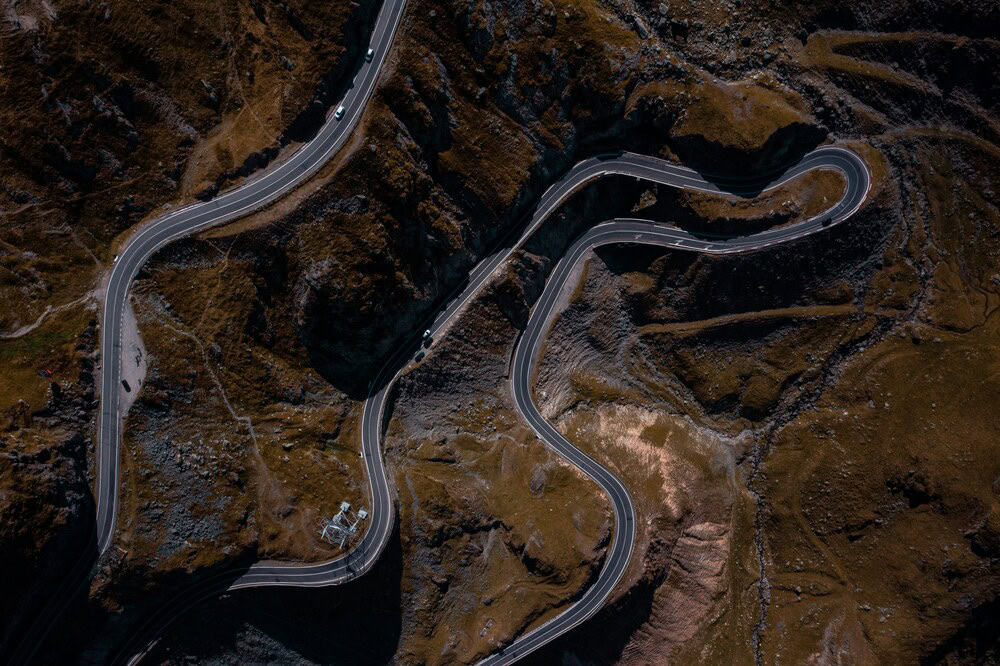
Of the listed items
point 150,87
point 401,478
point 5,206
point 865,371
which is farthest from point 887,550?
point 5,206

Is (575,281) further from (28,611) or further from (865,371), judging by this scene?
(28,611)

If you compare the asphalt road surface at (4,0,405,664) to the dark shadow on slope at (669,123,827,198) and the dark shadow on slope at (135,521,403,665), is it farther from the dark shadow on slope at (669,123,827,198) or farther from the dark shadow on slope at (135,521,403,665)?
the dark shadow on slope at (669,123,827,198)

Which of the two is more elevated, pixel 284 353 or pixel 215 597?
pixel 284 353

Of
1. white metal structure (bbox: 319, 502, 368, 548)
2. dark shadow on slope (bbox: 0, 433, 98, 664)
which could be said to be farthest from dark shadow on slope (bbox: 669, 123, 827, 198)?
dark shadow on slope (bbox: 0, 433, 98, 664)

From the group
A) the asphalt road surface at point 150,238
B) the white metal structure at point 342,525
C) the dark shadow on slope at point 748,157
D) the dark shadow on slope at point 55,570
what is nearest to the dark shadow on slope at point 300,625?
the white metal structure at point 342,525

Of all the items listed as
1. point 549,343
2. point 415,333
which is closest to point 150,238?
point 415,333

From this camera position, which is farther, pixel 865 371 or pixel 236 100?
pixel 865 371

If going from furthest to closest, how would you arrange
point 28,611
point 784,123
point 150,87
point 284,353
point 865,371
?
point 865,371 < point 784,123 < point 284,353 < point 150,87 < point 28,611
